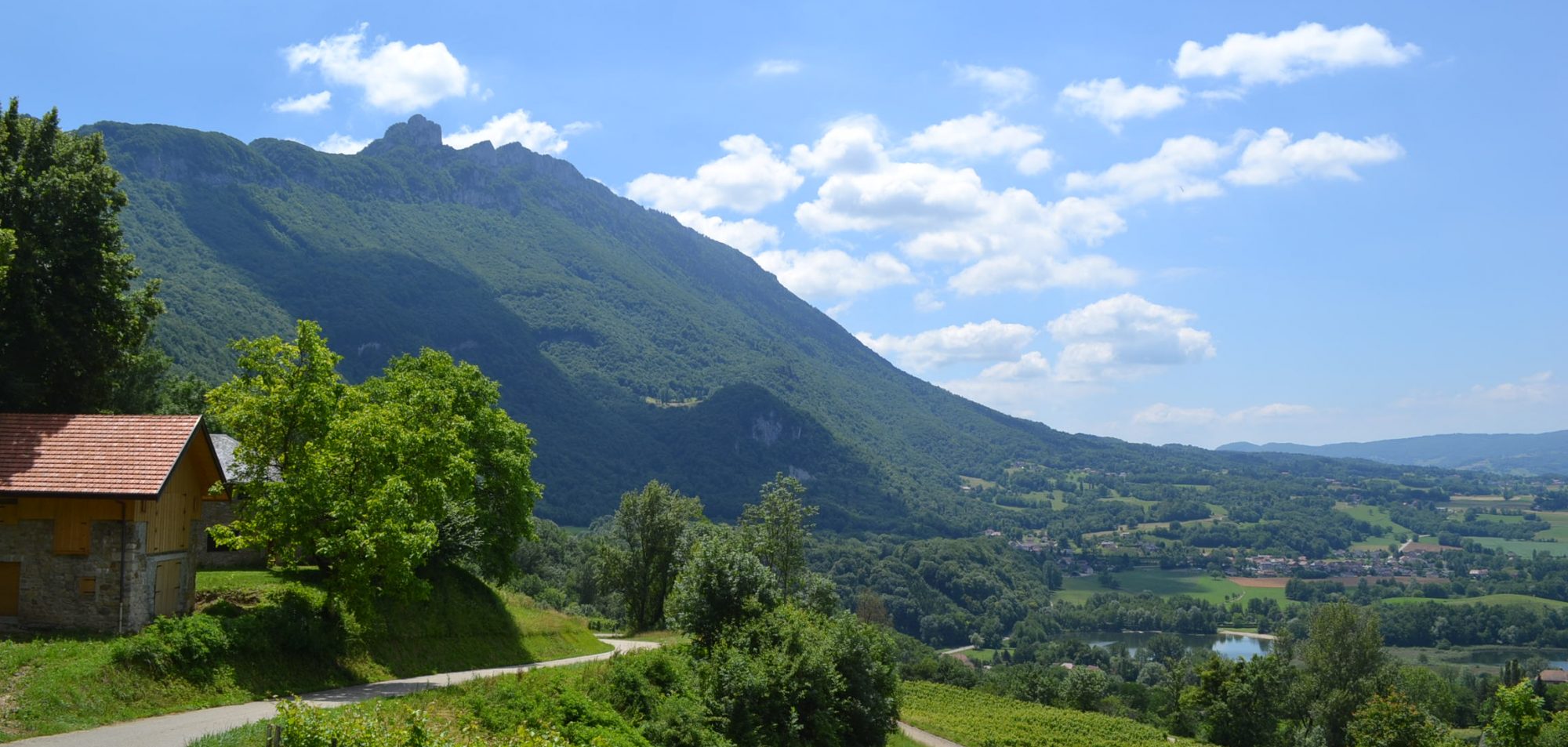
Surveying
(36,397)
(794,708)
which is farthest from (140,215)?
(794,708)

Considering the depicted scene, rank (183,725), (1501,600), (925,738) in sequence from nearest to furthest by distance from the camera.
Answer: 1. (183,725)
2. (925,738)
3. (1501,600)

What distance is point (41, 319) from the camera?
2722 cm

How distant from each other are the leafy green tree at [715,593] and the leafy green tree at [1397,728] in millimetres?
37763

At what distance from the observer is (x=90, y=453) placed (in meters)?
23.1

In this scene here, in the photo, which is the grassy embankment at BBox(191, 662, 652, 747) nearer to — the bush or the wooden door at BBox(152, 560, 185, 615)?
the bush

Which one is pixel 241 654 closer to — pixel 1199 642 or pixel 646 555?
pixel 646 555

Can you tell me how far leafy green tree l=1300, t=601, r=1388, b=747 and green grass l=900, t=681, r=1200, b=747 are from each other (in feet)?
71.4

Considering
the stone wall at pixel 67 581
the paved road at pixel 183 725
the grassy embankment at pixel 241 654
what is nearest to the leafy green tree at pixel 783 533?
the grassy embankment at pixel 241 654

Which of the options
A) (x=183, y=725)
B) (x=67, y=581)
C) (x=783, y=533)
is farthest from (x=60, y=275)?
(x=783, y=533)

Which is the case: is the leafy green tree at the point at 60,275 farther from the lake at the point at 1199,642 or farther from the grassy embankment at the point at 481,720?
the lake at the point at 1199,642

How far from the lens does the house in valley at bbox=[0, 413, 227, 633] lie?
2214 centimetres

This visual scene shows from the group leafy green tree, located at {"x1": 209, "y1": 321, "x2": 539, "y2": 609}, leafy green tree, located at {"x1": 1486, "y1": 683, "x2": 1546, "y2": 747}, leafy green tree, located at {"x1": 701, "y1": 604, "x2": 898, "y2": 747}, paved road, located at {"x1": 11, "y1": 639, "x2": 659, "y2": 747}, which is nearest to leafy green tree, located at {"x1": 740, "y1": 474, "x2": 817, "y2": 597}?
leafy green tree, located at {"x1": 701, "y1": 604, "x2": 898, "y2": 747}

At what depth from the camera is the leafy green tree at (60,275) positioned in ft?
89.6

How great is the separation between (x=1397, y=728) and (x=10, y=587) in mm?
59573
